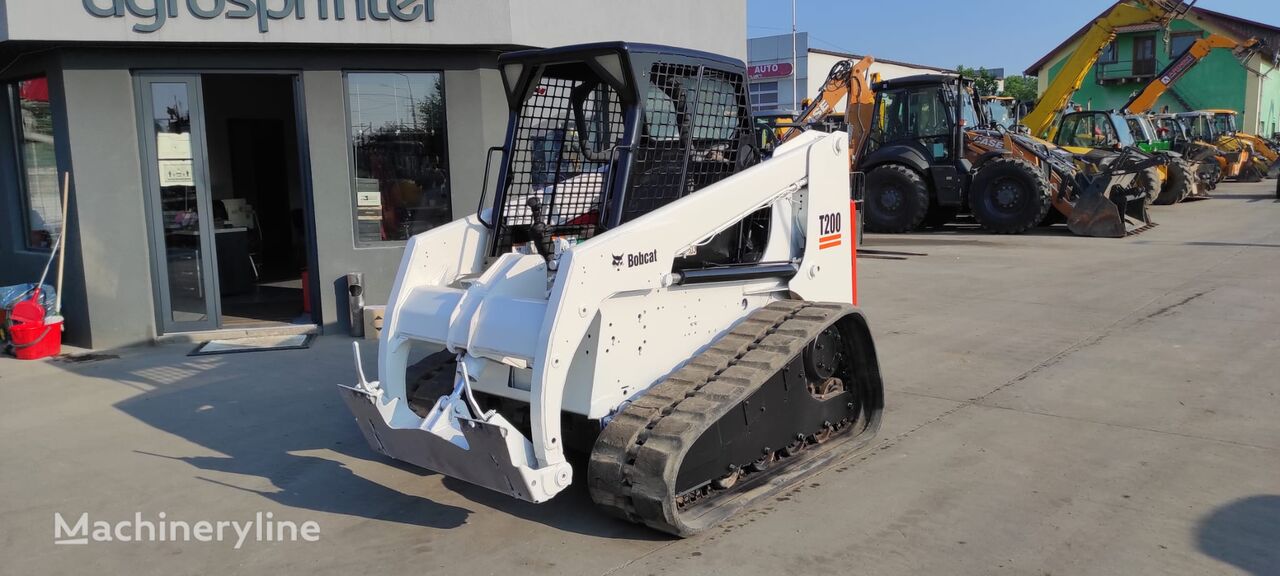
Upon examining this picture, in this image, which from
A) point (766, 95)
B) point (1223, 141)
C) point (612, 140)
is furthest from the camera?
point (766, 95)

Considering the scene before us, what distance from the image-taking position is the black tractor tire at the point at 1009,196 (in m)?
16.9

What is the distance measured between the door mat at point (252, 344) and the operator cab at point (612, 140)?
4.01 m

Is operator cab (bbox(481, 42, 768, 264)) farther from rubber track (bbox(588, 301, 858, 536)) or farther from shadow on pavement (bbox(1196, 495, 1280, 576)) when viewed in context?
shadow on pavement (bbox(1196, 495, 1280, 576))

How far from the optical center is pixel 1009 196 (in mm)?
17266

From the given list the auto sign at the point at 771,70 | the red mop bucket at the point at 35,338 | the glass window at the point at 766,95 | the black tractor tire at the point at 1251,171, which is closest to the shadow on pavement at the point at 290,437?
the red mop bucket at the point at 35,338

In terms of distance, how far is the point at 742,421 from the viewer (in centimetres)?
490

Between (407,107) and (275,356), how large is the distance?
108 inches

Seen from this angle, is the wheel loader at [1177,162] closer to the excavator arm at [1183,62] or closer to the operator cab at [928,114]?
the excavator arm at [1183,62]

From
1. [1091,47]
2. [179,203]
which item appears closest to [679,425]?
[179,203]

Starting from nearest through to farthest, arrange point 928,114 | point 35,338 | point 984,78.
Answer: point 35,338 → point 928,114 → point 984,78

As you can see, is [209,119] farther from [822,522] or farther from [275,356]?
[822,522]

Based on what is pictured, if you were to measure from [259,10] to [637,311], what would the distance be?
578 centimetres

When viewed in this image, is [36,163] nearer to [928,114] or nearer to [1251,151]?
[928,114]

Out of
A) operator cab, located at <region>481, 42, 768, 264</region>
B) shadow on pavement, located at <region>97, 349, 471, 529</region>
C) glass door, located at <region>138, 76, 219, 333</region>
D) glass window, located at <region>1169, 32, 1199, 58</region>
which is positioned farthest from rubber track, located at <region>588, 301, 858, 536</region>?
glass window, located at <region>1169, 32, 1199, 58</region>
